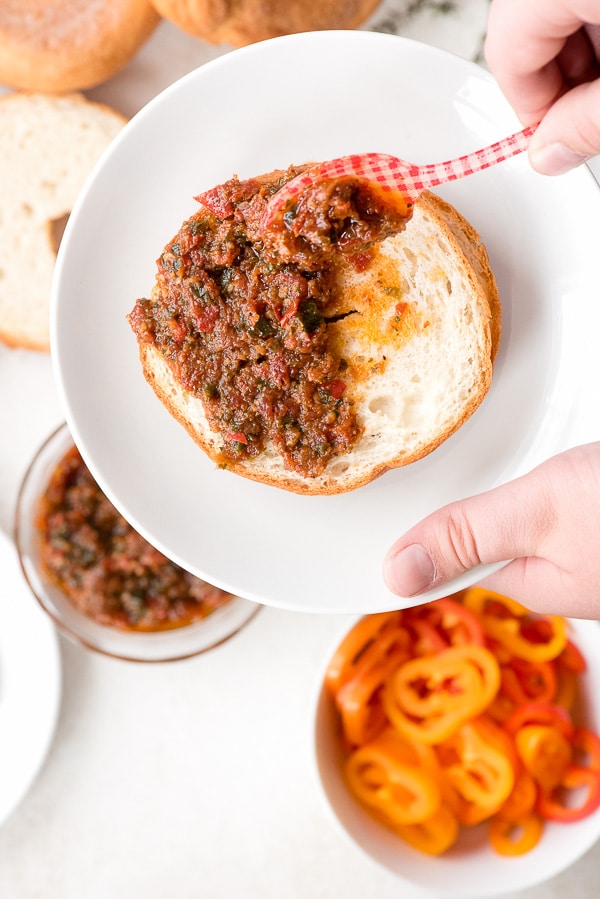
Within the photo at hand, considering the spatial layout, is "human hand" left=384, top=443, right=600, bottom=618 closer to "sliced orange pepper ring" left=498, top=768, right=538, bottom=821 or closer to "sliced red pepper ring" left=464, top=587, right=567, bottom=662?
"sliced red pepper ring" left=464, top=587, right=567, bottom=662

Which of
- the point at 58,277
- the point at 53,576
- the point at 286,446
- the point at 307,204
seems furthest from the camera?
the point at 53,576

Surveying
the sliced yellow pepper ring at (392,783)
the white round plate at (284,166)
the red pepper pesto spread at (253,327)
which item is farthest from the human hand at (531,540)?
the sliced yellow pepper ring at (392,783)

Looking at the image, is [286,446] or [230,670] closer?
[286,446]

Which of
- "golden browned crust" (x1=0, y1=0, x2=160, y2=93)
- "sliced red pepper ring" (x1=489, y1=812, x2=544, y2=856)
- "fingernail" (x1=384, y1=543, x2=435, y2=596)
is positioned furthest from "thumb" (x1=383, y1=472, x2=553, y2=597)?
"golden browned crust" (x1=0, y1=0, x2=160, y2=93)

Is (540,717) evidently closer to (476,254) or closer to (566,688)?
(566,688)

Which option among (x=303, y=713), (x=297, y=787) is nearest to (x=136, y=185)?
(x=303, y=713)

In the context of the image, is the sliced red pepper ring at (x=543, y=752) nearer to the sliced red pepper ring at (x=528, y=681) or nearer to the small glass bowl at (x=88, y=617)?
the sliced red pepper ring at (x=528, y=681)

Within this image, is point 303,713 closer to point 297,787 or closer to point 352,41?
point 297,787
